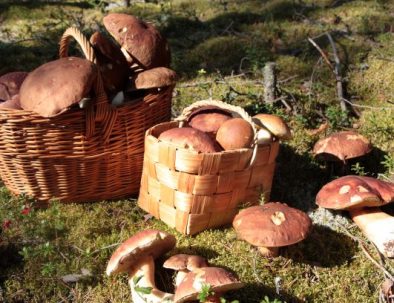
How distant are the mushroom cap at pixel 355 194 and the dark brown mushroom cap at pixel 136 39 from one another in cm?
151

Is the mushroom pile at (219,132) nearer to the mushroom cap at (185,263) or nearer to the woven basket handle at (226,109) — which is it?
the woven basket handle at (226,109)

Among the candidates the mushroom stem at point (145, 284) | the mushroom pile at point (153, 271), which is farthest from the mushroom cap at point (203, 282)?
the mushroom stem at point (145, 284)

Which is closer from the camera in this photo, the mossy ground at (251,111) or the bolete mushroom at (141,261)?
the bolete mushroom at (141,261)

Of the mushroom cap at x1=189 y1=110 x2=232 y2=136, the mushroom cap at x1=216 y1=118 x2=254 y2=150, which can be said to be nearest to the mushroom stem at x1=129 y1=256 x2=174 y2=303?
the mushroom cap at x1=216 y1=118 x2=254 y2=150

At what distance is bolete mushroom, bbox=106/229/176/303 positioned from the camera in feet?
8.43

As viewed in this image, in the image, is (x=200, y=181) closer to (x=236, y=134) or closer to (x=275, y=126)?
(x=236, y=134)

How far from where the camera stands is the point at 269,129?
3322mm

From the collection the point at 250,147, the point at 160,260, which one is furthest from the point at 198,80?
the point at 160,260

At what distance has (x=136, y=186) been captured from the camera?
3.71 m

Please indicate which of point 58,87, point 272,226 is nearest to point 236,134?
Result: point 272,226

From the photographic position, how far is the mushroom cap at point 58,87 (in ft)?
9.49

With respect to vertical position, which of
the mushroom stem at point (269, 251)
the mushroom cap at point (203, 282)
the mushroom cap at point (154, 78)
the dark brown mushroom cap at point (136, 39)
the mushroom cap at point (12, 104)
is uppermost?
the dark brown mushroom cap at point (136, 39)

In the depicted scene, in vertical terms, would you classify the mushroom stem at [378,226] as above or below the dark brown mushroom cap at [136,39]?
below

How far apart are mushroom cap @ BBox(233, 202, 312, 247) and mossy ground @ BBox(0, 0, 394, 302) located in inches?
10.9
